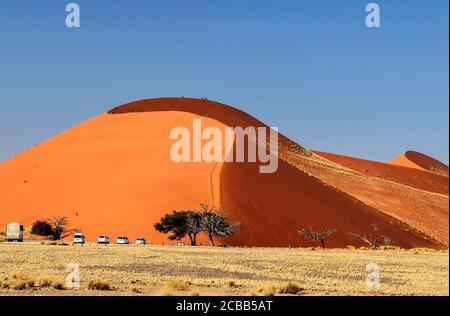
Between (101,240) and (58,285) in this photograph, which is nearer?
(58,285)

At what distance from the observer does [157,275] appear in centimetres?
3155

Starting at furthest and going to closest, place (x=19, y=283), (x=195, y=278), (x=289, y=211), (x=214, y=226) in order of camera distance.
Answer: (x=289, y=211) < (x=214, y=226) < (x=195, y=278) < (x=19, y=283)

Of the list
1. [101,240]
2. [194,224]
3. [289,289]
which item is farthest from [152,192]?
[289,289]

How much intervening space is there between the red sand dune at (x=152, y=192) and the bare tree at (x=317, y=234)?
33.3 inches

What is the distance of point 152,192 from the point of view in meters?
93.6

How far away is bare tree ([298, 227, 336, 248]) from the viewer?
281ft

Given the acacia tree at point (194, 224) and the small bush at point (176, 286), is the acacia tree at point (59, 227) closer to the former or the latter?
the acacia tree at point (194, 224)

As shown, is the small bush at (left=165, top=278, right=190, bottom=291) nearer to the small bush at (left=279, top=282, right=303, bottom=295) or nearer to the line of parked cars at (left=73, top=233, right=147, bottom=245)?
the small bush at (left=279, top=282, right=303, bottom=295)

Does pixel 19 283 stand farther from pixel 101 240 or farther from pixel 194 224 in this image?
pixel 194 224

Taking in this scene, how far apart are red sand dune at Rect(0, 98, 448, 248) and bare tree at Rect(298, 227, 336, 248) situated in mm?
845

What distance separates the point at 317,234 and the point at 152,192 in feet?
73.3

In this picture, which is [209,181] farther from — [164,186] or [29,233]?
[29,233]

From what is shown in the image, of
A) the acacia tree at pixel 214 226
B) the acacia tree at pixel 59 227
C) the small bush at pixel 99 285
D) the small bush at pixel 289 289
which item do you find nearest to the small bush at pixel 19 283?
the small bush at pixel 99 285

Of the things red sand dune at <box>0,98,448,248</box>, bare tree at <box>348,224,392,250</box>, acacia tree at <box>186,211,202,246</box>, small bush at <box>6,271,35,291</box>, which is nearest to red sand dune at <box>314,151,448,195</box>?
red sand dune at <box>0,98,448,248</box>
